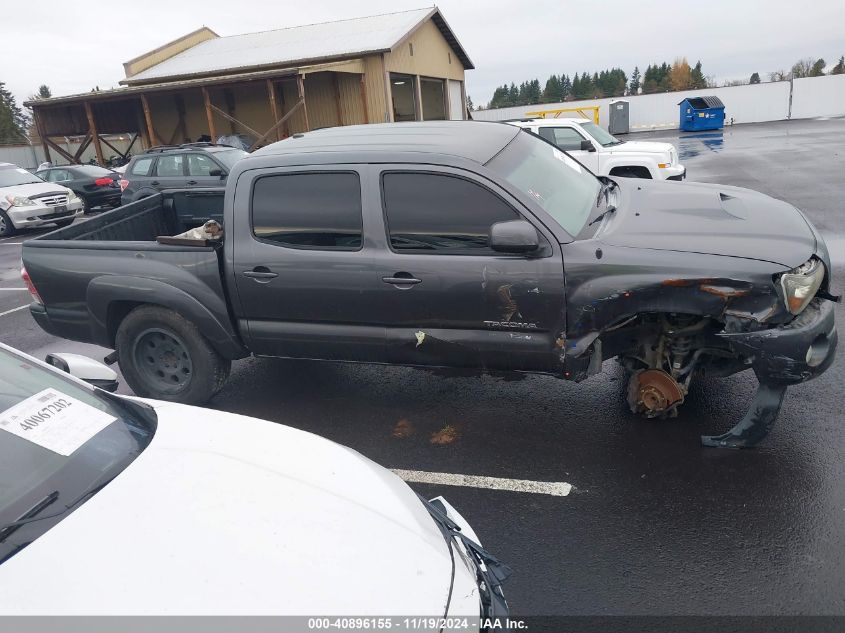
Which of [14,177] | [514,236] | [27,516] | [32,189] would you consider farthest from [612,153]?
[14,177]

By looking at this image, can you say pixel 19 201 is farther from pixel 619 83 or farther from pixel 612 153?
pixel 619 83

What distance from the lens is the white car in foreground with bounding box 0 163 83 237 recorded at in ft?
50.0

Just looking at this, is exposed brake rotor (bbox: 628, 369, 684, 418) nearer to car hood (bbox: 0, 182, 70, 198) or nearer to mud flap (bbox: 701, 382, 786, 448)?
mud flap (bbox: 701, 382, 786, 448)

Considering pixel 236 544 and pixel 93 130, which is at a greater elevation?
pixel 93 130

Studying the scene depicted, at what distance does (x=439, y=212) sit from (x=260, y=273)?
53.0 inches

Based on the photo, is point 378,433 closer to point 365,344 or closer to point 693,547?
point 365,344

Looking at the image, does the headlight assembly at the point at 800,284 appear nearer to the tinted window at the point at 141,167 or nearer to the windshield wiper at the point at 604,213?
the windshield wiper at the point at 604,213

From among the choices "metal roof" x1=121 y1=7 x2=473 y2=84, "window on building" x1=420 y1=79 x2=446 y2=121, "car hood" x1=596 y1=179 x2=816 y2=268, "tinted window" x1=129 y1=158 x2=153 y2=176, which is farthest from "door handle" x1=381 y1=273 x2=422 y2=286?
"window on building" x1=420 y1=79 x2=446 y2=121

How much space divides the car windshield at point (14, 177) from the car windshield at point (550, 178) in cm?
1554

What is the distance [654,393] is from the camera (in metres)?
4.20

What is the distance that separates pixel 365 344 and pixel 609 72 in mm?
69111

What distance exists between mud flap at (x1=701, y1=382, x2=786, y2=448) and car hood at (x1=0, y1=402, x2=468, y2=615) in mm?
2454

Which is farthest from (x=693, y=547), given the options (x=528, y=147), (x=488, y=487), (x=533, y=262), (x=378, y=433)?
(x=528, y=147)

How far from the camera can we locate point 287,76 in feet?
72.3
